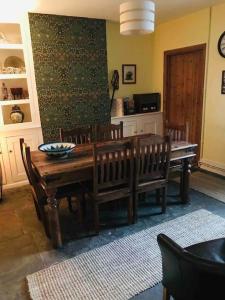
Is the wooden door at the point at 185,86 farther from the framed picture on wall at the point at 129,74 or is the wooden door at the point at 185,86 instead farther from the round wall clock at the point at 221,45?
the framed picture on wall at the point at 129,74

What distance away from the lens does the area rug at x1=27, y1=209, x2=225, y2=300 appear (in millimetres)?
1767

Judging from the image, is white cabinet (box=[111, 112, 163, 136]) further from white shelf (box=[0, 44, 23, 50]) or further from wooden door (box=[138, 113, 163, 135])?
white shelf (box=[0, 44, 23, 50])

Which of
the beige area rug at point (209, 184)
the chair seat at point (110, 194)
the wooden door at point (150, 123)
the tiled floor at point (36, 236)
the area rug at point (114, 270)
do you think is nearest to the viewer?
the area rug at point (114, 270)

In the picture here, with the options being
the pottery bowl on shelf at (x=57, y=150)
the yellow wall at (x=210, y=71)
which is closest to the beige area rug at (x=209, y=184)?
the yellow wall at (x=210, y=71)

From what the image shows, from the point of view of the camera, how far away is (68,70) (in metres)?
3.88

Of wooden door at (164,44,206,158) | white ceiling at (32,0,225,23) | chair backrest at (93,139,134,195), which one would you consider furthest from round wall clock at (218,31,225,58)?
chair backrest at (93,139,134,195)

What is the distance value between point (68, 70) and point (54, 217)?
99.8 inches

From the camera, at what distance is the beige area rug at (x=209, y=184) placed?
3.21 meters

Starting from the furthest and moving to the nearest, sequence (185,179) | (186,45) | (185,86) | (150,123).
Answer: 1. (150,123)
2. (185,86)
3. (186,45)
4. (185,179)

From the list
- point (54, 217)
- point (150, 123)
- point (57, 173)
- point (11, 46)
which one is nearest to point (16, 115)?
point (11, 46)

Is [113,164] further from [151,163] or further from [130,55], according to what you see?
[130,55]

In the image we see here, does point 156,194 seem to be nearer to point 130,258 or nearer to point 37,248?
point 130,258

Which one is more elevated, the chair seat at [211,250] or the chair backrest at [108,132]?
the chair backrest at [108,132]

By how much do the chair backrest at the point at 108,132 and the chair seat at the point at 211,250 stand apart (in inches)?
78.5
